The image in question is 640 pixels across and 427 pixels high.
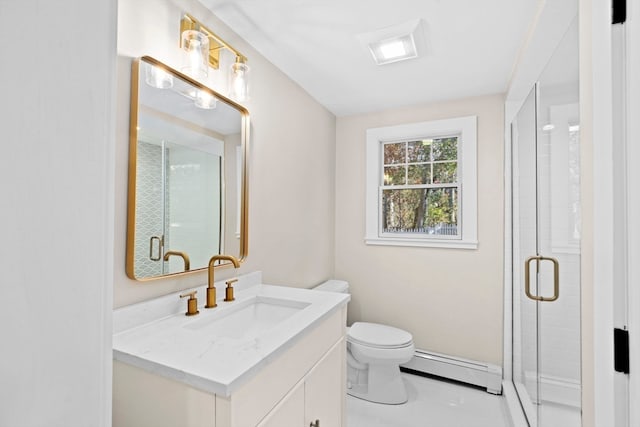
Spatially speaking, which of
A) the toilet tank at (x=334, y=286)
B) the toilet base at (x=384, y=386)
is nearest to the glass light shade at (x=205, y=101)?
the toilet tank at (x=334, y=286)

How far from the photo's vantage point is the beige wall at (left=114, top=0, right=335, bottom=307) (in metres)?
1.14

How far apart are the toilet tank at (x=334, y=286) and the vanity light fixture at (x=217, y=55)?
1592mm

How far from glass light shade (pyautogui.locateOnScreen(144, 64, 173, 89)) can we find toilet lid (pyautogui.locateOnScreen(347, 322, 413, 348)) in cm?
197

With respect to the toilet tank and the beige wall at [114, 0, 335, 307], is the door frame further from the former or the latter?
the toilet tank

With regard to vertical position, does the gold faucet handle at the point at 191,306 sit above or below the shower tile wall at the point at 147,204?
below

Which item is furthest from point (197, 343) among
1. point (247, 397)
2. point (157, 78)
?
point (157, 78)

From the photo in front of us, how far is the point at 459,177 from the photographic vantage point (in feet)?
8.55

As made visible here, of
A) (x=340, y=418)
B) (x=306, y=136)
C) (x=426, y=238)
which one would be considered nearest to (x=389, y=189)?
(x=426, y=238)

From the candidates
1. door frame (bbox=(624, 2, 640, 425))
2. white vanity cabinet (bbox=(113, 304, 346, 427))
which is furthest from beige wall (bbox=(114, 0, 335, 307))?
door frame (bbox=(624, 2, 640, 425))

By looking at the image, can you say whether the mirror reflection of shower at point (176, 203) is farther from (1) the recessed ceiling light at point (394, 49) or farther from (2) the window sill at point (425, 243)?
(2) the window sill at point (425, 243)

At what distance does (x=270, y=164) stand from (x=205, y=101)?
1.99 feet

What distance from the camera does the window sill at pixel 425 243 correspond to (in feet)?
8.17

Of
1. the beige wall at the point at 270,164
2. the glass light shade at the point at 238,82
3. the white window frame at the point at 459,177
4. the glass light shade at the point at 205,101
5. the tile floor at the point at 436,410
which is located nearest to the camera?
the beige wall at the point at 270,164

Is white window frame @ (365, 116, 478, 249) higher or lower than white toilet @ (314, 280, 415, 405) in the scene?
higher
